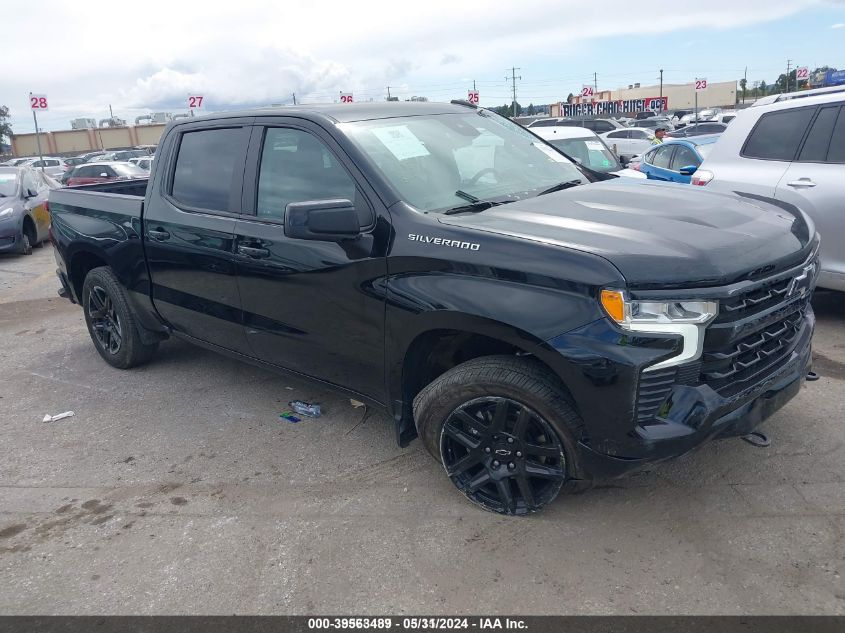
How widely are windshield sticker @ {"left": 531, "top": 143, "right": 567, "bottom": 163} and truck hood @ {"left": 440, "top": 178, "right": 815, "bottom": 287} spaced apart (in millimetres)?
658

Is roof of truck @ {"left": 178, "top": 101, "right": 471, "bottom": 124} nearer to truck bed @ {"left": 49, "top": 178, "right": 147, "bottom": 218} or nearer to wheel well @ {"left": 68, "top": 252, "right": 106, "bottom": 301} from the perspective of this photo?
truck bed @ {"left": 49, "top": 178, "right": 147, "bottom": 218}

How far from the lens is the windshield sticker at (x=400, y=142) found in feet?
12.1

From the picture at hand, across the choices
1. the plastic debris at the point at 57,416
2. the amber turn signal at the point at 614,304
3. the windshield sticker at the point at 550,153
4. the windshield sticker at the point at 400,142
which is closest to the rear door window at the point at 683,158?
the windshield sticker at the point at 550,153

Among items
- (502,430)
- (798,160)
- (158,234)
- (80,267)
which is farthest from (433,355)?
(798,160)

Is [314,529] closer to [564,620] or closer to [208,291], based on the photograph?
[564,620]

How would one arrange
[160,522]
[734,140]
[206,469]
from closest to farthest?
1. [160,522]
2. [206,469]
3. [734,140]

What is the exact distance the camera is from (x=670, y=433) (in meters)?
2.79

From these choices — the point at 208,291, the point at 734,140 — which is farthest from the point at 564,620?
the point at 734,140

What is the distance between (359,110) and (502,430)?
1.98m

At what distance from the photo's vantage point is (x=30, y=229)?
12289 millimetres

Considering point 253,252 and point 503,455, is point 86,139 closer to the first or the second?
point 253,252

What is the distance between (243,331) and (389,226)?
1.40 metres

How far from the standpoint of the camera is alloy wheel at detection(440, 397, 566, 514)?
3107 millimetres

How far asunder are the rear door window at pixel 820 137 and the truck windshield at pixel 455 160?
8.09 ft
